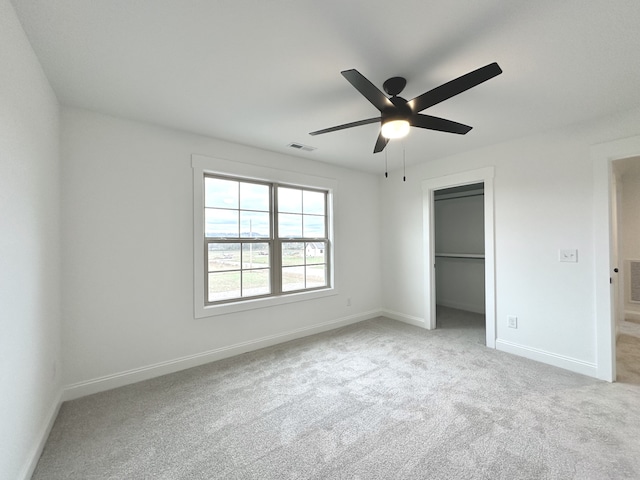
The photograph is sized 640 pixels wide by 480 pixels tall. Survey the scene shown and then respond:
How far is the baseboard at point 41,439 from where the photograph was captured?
152 centimetres

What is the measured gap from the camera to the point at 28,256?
1647 millimetres

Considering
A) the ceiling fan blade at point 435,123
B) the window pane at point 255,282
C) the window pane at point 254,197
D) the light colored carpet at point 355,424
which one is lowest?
the light colored carpet at point 355,424

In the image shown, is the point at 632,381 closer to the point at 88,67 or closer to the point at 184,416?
the point at 184,416

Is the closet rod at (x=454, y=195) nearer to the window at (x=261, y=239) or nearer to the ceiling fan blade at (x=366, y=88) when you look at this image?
the window at (x=261, y=239)

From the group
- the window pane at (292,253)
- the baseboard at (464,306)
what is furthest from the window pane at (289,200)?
the baseboard at (464,306)

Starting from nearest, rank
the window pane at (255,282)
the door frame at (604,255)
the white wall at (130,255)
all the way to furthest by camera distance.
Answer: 1. the white wall at (130,255)
2. the door frame at (604,255)
3. the window pane at (255,282)

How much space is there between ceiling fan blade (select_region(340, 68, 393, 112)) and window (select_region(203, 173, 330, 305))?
214 centimetres

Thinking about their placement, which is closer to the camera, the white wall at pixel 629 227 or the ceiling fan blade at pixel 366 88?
the ceiling fan blade at pixel 366 88

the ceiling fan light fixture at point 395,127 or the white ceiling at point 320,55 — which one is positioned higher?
the white ceiling at point 320,55

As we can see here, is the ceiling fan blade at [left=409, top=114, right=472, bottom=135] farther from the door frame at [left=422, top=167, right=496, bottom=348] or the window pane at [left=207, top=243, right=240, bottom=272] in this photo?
the window pane at [left=207, top=243, right=240, bottom=272]

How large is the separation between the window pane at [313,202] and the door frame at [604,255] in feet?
10.1

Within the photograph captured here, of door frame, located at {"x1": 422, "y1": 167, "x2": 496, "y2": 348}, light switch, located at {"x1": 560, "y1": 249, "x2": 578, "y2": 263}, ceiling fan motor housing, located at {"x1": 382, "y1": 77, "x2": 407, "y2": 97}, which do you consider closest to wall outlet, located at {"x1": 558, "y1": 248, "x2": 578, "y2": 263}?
light switch, located at {"x1": 560, "y1": 249, "x2": 578, "y2": 263}

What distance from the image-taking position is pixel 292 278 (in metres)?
3.86

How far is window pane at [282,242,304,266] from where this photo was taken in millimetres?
3791
